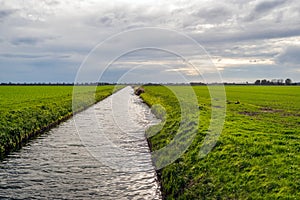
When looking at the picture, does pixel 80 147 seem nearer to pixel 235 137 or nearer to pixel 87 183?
pixel 87 183

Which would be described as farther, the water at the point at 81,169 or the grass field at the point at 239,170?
the water at the point at 81,169

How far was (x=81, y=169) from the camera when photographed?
54.0ft

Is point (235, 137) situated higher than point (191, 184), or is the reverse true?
point (235, 137)

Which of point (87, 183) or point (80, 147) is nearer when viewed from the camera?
point (87, 183)

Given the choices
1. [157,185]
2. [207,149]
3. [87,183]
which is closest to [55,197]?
[87,183]

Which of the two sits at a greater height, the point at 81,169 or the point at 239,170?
the point at 239,170

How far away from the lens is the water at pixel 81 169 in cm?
1317

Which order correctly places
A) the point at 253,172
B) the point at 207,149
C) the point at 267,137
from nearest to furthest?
the point at 253,172
the point at 207,149
the point at 267,137

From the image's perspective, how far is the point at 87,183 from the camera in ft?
46.8

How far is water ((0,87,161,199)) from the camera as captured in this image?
1317cm

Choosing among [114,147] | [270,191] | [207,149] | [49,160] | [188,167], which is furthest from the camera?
[114,147]

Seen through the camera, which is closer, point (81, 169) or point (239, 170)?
point (239, 170)

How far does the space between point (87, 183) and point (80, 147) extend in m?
7.88

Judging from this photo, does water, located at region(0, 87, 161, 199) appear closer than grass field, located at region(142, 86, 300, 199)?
No
